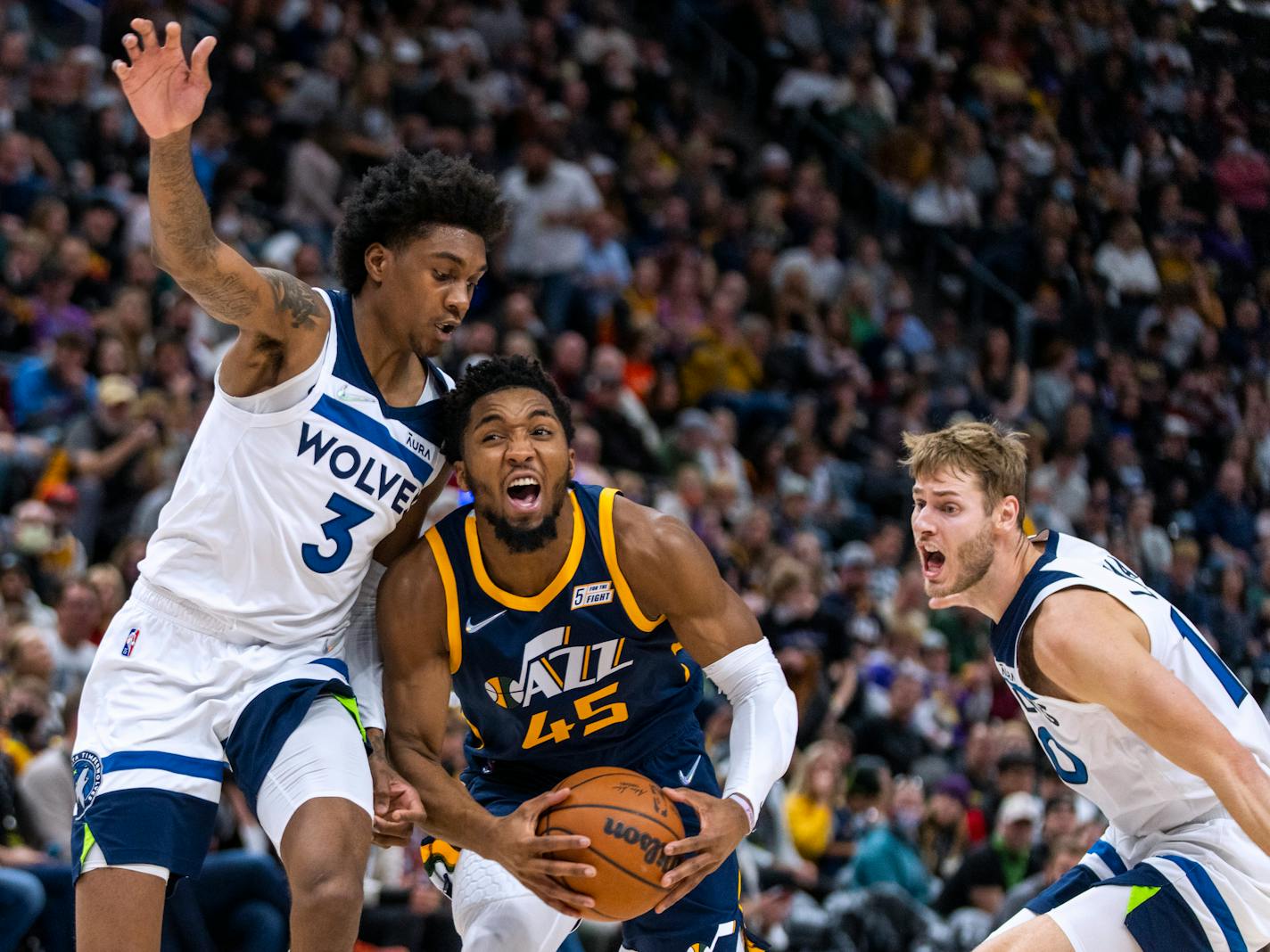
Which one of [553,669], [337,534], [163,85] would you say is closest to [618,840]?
[553,669]

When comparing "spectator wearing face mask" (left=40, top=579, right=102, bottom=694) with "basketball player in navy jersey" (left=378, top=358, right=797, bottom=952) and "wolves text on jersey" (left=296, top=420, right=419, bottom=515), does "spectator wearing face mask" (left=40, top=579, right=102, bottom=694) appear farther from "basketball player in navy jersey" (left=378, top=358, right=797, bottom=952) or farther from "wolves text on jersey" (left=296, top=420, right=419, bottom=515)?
"wolves text on jersey" (left=296, top=420, right=419, bottom=515)

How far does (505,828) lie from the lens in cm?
423

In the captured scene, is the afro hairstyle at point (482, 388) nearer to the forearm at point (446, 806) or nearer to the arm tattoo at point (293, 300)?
the arm tattoo at point (293, 300)

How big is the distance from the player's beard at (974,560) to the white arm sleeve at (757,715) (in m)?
0.57

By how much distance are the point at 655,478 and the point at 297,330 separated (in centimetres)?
664

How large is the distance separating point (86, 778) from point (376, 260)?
5.22 feet

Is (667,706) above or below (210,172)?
above

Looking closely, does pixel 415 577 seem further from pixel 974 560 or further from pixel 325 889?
pixel 974 560

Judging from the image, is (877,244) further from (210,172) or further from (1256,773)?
(1256,773)

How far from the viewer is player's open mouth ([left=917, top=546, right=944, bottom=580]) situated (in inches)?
177

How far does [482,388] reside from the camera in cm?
457

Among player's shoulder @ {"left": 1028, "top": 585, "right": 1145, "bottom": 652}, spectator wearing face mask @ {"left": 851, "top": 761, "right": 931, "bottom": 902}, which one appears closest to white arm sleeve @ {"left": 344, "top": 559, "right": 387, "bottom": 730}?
player's shoulder @ {"left": 1028, "top": 585, "right": 1145, "bottom": 652}

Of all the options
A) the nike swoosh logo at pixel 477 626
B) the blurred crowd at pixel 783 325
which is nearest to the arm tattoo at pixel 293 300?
Result: the nike swoosh logo at pixel 477 626

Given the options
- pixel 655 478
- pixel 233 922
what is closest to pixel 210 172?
pixel 655 478
